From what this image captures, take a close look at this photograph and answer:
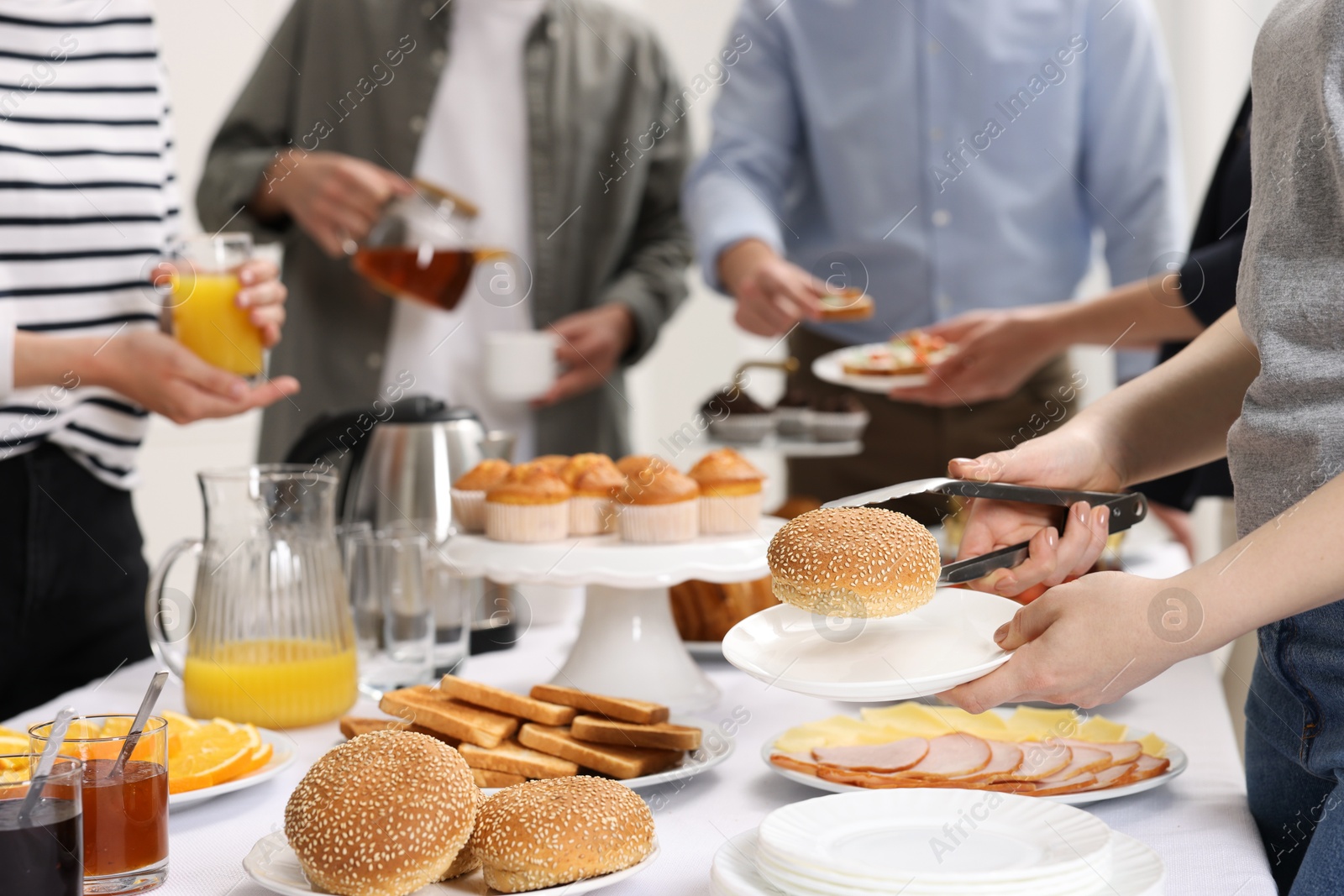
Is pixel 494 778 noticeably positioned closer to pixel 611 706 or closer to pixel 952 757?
pixel 611 706

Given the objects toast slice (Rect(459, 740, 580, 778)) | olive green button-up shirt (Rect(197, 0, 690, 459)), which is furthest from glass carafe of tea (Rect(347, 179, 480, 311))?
toast slice (Rect(459, 740, 580, 778))

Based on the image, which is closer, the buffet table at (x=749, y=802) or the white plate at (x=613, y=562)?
the buffet table at (x=749, y=802)

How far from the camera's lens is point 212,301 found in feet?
4.73

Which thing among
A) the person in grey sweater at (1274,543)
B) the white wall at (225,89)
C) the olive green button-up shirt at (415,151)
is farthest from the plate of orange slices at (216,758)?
the white wall at (225,89)

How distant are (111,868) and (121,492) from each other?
915 millimetres

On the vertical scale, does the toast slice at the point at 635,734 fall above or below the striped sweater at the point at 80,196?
below

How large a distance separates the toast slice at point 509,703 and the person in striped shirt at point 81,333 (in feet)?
1.88

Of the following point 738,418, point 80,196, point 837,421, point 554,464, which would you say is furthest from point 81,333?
point 837,421

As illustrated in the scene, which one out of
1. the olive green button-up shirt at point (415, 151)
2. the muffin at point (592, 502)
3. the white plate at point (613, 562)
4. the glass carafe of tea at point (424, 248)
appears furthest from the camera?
the olive green button-up shirt at point (415, 151)

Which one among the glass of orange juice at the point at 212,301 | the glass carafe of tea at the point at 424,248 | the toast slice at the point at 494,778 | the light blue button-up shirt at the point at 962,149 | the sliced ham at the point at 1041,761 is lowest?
the toast slice at the point at 494,778

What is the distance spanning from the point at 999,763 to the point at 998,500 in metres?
0.20

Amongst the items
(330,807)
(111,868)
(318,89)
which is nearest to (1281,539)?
(330,807)

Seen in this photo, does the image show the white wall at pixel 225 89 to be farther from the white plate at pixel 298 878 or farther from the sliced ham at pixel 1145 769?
the sliced ham at pixel 1145 769

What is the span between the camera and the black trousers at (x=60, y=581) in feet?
4.65
